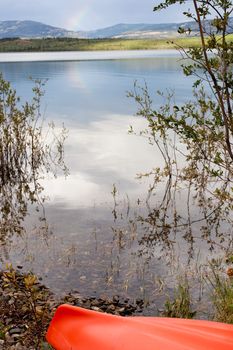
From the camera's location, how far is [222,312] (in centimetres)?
569

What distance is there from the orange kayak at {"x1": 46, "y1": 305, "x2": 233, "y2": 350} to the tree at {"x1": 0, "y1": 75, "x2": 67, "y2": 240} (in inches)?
216

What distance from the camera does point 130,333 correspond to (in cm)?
403

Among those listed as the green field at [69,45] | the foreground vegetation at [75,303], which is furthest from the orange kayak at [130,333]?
the green field at [69,45]

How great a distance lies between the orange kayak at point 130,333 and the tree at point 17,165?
549 cm

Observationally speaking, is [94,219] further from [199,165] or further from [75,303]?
[199,165]

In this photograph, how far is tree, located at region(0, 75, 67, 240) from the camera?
10992 mm

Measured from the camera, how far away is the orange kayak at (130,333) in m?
3.78

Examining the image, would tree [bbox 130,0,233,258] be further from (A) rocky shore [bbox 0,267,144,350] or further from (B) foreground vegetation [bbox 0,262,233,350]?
(A) rocky shore [bbox 0,267,144,350]

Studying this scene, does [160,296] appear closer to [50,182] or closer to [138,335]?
[138,335]

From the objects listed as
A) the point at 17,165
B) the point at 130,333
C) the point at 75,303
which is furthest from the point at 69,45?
the point at 130,333

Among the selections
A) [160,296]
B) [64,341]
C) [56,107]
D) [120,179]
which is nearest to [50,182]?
[120,179]

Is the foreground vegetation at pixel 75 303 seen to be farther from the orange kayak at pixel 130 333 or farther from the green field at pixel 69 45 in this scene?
the green field at pixel 69 45

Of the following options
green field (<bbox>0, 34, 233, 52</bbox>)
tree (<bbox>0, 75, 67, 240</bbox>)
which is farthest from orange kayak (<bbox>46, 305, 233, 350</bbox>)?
green field (<bbox>0, 34, 233, 52</bbox>)

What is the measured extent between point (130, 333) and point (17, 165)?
1063 cm
